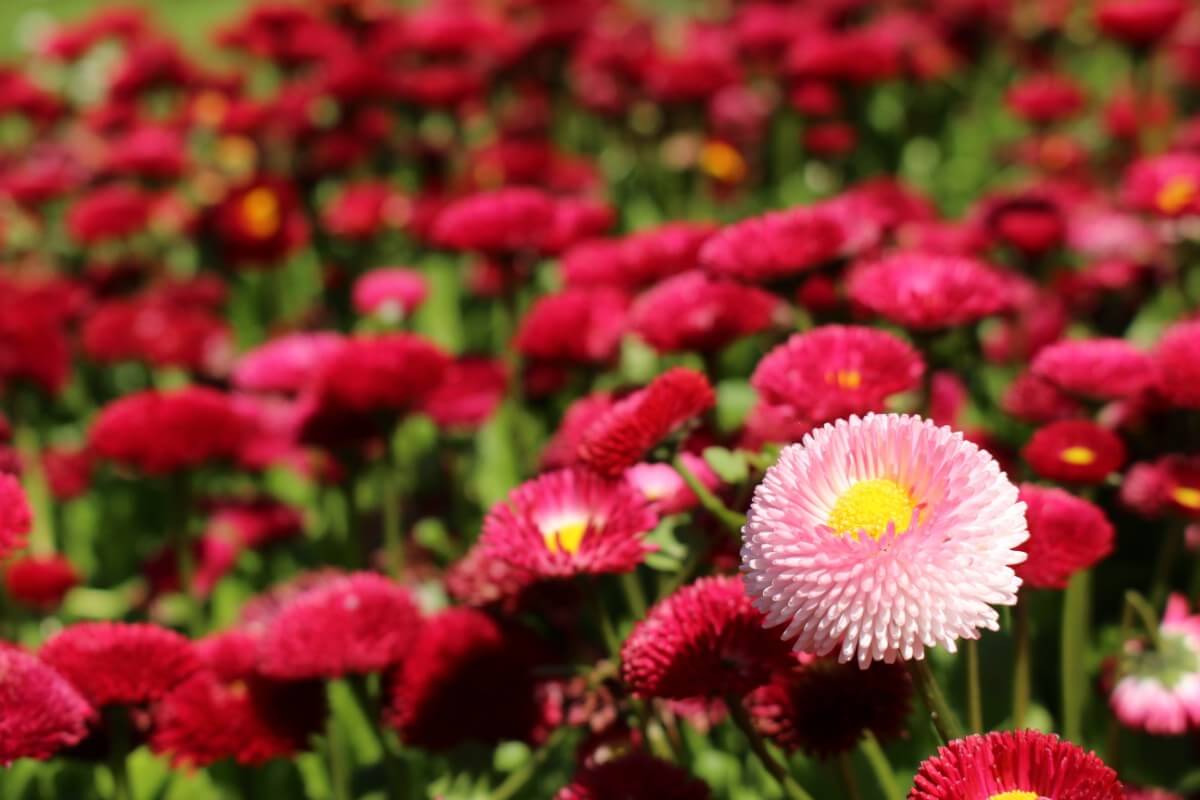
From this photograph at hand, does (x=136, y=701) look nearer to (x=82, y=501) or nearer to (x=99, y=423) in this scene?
(x=99, y=423)

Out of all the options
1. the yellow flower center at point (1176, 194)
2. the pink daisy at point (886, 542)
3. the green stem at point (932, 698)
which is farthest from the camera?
the yellow flower center at point (1176, 194)

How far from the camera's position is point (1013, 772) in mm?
750

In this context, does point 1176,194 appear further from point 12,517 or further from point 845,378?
point 12,517

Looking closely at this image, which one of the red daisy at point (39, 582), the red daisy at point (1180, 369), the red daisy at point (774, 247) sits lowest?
the red daisy at point (39, 582)

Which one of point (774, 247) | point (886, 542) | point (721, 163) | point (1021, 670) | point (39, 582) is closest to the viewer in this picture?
point (886, 542)

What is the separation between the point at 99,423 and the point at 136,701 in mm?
718

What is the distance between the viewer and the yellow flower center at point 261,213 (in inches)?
106

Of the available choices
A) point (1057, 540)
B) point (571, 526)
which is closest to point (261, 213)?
point (571, 526)

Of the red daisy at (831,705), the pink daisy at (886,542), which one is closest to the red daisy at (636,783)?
the red daisy at (831,705)

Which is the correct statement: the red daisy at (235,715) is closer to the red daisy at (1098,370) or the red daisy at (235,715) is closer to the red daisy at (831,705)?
the red daisy at (831,705)

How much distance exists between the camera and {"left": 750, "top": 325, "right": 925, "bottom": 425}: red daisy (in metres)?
1.07

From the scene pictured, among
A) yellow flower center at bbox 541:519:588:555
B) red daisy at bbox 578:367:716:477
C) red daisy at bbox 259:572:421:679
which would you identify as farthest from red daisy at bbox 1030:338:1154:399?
red daisy at bbox 259:572:421:679

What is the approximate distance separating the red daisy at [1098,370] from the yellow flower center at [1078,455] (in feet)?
0.37

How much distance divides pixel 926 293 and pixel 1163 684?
42 centimetres
